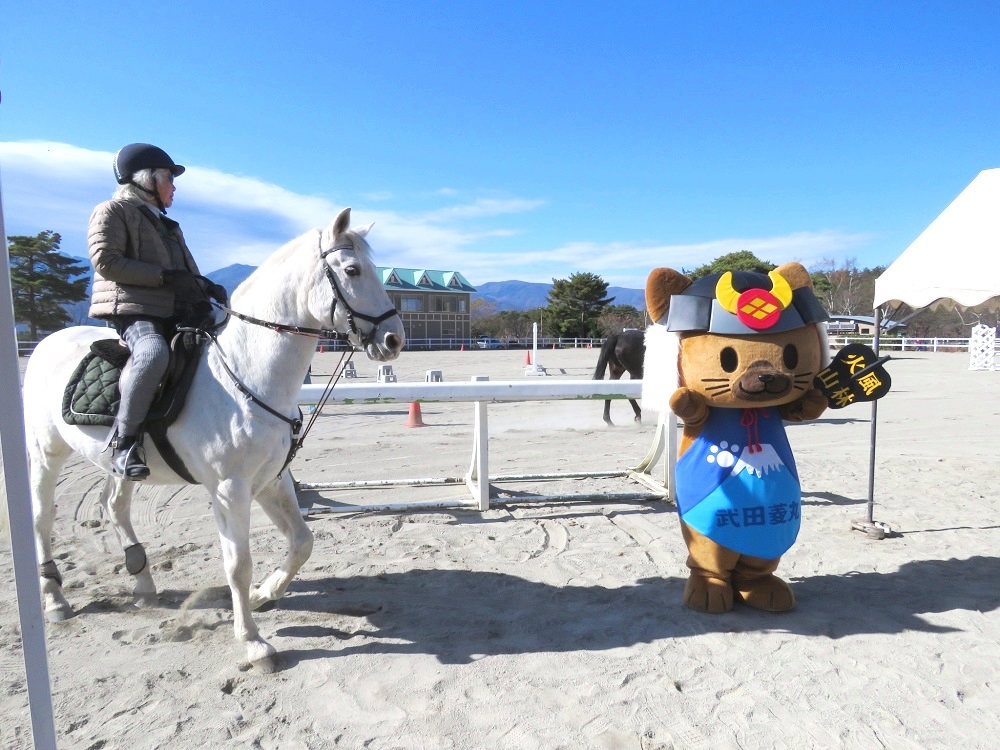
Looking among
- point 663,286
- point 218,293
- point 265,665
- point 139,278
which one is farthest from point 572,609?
point 139,278

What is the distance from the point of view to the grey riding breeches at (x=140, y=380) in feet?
9.69

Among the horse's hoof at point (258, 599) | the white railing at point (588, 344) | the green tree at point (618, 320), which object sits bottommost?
the horse's hoof at point (258, 599)

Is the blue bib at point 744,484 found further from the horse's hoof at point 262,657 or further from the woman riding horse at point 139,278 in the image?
the woman riding horse at point 139,278

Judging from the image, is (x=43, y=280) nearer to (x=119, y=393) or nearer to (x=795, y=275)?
(x=119, y=393)

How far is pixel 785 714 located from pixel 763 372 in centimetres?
164

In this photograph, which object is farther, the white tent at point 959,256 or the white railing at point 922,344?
the white railing at point 922,344

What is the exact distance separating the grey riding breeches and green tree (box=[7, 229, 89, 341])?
4.17 metres

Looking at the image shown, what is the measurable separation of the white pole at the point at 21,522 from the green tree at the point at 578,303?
173 feet

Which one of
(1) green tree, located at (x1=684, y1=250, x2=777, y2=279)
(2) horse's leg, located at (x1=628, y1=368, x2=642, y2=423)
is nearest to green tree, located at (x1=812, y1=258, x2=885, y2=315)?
(1) green tree, located at (x1=684, y1=250, x2=777, y2=279)

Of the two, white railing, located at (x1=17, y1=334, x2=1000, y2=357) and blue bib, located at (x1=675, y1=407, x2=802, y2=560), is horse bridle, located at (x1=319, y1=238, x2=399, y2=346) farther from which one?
white railing, located at (x1=17, y1=334, x2=1000, y2=357)

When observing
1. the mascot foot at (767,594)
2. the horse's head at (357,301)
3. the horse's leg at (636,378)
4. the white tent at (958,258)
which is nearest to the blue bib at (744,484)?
the mascot foot at (767,594)

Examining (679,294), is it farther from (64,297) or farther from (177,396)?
(64,297)

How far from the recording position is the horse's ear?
2.93 m

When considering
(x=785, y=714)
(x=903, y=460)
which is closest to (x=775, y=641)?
(x=785, y=714)
